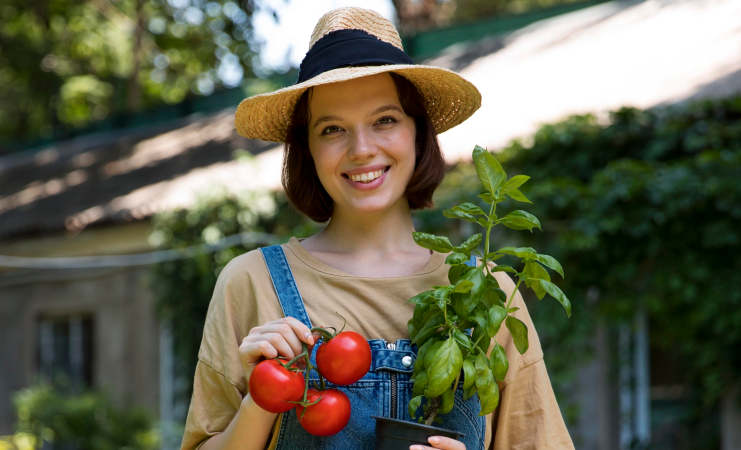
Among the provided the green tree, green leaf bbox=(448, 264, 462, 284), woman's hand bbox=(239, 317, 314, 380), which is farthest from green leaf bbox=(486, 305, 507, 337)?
the green tree

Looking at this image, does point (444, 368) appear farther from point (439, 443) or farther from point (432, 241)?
point (432, 241)

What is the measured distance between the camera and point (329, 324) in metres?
1.60

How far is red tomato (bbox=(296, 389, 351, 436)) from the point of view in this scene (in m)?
1.41

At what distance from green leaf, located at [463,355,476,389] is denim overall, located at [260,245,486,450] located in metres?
0.18

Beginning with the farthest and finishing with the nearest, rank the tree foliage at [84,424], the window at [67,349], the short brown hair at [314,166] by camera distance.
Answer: the window at [67,349] < the tree foliage at [84,424] < the short brown hair at [314,166]

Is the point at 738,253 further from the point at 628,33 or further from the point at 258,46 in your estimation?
the point at 258,46

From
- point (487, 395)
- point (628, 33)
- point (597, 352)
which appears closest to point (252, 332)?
point (487, 395)

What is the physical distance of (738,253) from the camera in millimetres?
4125

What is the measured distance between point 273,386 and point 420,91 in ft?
2.70

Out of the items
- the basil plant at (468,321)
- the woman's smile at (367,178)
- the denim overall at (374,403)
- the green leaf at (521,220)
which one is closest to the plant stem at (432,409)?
the basil plant at (468,321)

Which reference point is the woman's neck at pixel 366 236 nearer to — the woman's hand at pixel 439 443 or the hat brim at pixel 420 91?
the hat brim at pixel 420 91

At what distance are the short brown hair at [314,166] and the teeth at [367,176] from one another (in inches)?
6.0

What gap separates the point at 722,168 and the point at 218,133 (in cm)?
596

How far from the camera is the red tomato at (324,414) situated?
1410 mm
